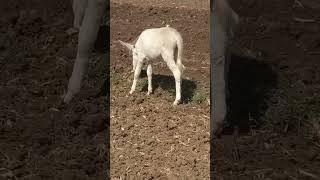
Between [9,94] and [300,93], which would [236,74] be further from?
[9,94]

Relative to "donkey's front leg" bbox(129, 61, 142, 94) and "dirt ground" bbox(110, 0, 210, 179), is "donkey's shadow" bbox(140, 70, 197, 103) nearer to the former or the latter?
"dirt ground" bbox(110, 0, 210, 179)

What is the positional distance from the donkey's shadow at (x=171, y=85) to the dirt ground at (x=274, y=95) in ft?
1.21

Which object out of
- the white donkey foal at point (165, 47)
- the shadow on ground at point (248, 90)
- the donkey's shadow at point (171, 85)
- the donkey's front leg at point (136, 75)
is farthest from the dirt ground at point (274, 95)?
the donkey's front leg at point (136, 75)

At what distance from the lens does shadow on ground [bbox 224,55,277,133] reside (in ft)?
19.7

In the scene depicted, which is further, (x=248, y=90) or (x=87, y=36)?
(x=248, y=90)

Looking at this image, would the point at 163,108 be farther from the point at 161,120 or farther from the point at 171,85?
the point at 171,85

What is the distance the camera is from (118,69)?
7.07 meters

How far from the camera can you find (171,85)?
6555 millimetres

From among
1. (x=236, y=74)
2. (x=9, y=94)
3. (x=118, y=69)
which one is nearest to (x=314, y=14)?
(x=236, y=74)

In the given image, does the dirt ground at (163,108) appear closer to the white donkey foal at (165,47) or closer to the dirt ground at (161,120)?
the dirt ground at (161,120)

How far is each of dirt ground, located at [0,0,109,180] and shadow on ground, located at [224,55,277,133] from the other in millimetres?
1128

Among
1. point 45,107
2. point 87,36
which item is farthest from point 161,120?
point 45,107

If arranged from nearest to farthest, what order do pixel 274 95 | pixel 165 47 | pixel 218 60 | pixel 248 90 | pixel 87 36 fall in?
pixel 218 60
pixel 165 47
pixel 87 36
pixel 274 95
pixel 248 90

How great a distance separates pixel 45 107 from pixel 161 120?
3.66 ft
